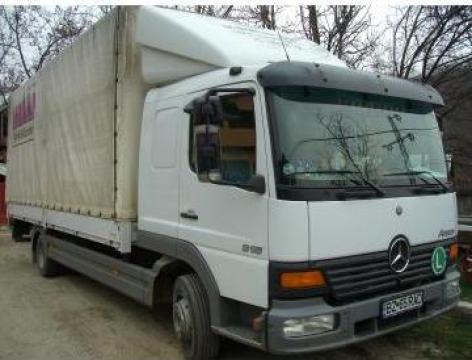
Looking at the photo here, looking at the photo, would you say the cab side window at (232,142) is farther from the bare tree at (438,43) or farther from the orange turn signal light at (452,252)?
the bare tree at (438,43)

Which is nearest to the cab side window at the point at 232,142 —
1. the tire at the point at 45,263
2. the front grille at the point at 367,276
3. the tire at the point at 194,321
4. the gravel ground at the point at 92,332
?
the front grille at the point at 367,276

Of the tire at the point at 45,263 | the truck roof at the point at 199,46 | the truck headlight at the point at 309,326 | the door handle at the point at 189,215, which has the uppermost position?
the truck roof at the point at 199,46

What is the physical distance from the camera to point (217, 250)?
4.80m

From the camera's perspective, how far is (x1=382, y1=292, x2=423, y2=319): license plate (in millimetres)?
4539

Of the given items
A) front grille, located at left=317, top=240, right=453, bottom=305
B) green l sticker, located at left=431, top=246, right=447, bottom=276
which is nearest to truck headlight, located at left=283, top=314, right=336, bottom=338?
front grille, located at left=317, top=240, right=453, bottom=305

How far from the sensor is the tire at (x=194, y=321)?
16.3 ft

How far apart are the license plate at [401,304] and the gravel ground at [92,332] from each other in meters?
0.81

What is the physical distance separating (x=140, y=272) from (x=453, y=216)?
3.10m

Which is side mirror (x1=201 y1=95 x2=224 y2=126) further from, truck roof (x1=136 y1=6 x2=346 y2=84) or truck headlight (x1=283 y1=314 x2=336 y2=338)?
truck headlight (x1=283 y1=314 x2=336 y2=338)

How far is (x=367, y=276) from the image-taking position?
14.7ft

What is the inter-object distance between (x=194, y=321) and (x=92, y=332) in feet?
6.22

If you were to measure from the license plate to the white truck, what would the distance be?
0.01 meters

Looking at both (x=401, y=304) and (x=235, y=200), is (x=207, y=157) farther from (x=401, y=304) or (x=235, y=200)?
(x=401, y=304)

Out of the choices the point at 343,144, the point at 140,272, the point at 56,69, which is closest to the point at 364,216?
the point at 343,144
